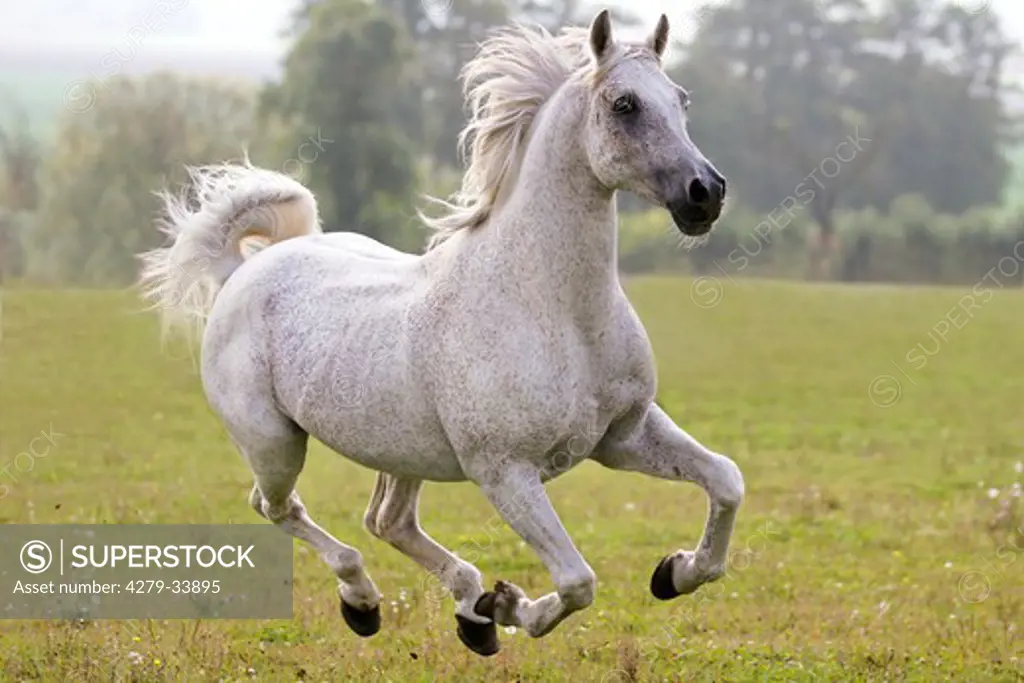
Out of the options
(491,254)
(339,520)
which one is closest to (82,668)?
(491,254)

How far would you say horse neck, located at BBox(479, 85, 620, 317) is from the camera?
605 cm

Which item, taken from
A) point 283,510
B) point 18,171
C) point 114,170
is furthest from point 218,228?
point 18,171

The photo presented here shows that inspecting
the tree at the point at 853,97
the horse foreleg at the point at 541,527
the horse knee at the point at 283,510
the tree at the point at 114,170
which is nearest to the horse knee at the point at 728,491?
the horse foreleg at the point at 541,527

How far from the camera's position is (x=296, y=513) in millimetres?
7727

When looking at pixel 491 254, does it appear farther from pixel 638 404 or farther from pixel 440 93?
pixel 440 93

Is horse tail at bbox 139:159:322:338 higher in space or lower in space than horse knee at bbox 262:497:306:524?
higher

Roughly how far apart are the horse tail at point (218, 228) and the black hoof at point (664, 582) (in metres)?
2.85

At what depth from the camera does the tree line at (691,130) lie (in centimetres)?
4109

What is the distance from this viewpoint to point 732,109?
5900 cm

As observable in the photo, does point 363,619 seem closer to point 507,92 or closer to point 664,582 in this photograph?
point 664,582

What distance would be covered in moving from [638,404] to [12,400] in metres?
15.4

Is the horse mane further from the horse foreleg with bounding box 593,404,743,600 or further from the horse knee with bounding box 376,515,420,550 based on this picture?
the horse knee with bounding box 376,515,420,550

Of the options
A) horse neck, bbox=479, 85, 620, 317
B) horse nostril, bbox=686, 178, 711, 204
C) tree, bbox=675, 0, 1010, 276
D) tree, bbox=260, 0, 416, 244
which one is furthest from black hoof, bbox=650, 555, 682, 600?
tree, bbox=675, 0, 1010, 276

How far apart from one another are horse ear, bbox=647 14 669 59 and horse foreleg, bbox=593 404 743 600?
1467 millimetres
